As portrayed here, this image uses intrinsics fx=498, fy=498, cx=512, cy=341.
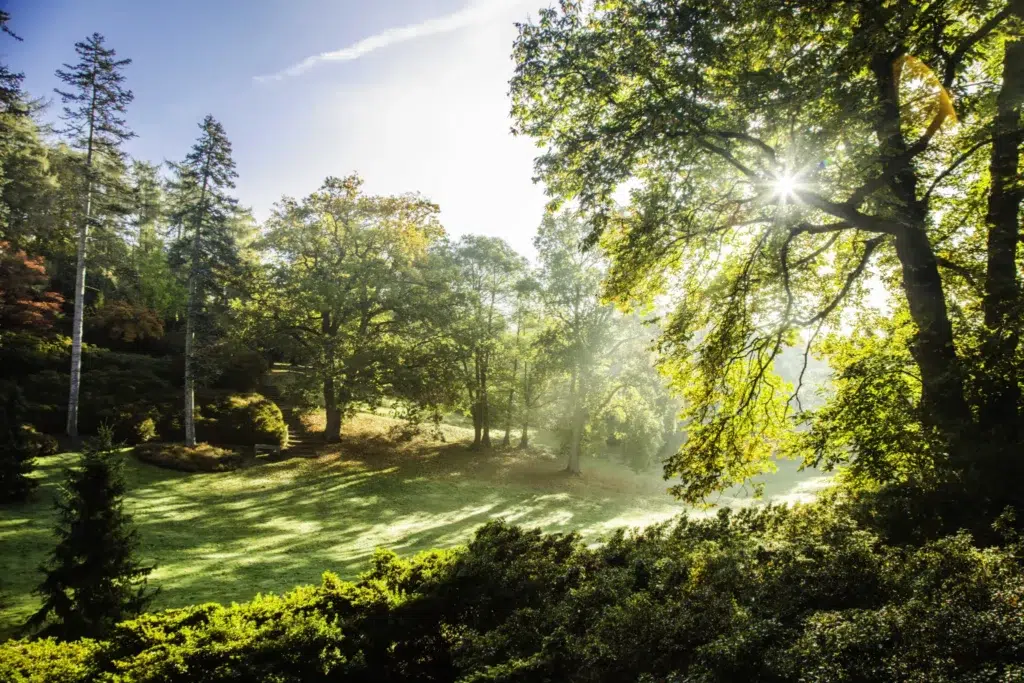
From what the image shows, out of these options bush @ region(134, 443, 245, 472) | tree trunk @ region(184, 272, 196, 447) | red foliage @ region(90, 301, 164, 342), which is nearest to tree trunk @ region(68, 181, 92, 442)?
bush @ region(134, 443, 245, 472)

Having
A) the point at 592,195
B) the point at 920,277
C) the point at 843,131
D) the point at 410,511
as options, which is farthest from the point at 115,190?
the point at 920,277

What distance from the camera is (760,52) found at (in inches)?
333

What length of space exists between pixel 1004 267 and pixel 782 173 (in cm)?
385

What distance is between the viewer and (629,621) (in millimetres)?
4703

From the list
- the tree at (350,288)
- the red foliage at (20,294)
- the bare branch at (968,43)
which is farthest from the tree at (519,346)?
the red foliage at (20,294)

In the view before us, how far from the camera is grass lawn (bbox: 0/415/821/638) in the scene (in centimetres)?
1195

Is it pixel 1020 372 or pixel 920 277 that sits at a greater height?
pixel 920 277

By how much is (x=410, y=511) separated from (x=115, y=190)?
19.6 meters

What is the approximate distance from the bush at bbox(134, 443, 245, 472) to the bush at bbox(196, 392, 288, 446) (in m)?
1.58

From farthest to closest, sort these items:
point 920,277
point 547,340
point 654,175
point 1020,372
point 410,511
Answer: point 547,340, point 410,511, point 654,175, point 920,277, point 1020,372

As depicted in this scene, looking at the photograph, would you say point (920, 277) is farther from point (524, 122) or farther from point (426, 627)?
point (426, 627)

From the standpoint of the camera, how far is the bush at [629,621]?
3.43m

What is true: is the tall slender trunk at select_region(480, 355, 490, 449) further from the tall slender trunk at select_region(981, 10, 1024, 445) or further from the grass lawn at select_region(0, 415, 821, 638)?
the tall slender trunk at select_region(981, 10, 1024, 445)

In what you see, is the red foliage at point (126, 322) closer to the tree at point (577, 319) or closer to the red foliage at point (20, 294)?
the red foliage at point (20, 294)
